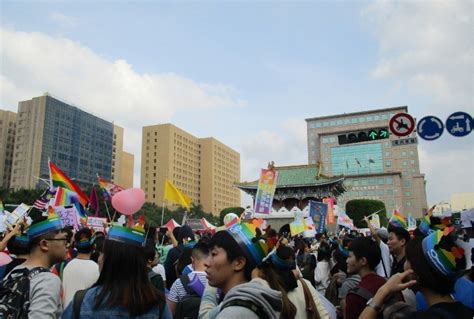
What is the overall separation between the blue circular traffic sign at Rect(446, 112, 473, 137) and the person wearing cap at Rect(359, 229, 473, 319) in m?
7.77

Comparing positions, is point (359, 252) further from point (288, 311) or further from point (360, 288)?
point (288, 311)

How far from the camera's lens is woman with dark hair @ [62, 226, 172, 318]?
7.36ft

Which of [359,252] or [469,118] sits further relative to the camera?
[469,118]

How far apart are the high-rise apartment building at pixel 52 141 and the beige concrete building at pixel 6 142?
794 centimetres

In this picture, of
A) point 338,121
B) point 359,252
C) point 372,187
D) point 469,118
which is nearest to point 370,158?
point 372,187

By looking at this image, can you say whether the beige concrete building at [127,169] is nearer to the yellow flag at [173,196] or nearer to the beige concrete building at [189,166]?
the beige concrete building at [189,166]

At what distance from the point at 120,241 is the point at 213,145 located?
12931 cm

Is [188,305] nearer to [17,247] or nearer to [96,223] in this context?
[17,247]

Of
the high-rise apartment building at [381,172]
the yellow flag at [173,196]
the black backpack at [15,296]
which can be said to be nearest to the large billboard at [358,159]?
the high-rise apartment building at [381,172]

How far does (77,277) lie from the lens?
11.9ft

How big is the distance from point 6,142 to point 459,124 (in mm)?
95983

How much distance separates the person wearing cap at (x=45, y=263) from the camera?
8.26 feet

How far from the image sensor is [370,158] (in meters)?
87.0

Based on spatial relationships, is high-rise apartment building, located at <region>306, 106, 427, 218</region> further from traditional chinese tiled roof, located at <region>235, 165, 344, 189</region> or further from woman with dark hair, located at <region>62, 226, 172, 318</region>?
woman with dark hair, located at <region>62, 226, 172, 318</region>
